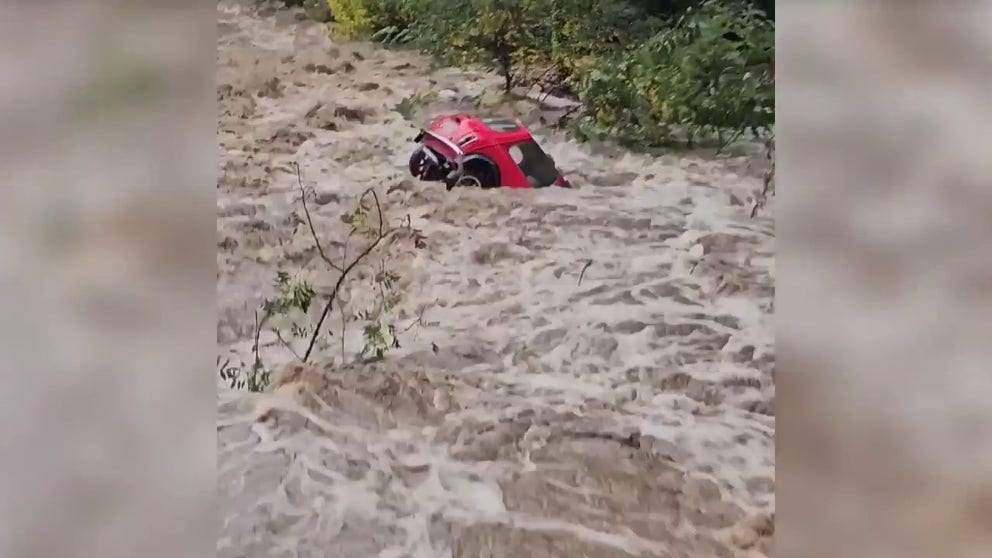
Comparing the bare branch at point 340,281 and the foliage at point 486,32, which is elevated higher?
the foliage at point 486,32

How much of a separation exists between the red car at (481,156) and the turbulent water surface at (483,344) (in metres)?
0.02

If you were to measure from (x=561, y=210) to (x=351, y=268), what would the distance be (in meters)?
0.26

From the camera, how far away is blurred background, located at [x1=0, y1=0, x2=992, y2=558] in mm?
966

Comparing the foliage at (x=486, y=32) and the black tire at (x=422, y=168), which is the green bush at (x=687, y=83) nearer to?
the foliage at (x=486, y=32)

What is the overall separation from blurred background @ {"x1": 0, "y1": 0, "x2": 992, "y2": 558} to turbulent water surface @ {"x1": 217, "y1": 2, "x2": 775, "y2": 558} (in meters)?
0.04

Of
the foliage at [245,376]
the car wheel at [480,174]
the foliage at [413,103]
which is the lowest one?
the foliage at [245,376]

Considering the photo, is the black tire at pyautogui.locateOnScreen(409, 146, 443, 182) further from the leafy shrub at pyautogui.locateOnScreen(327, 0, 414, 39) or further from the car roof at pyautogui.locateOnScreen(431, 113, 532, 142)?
the leafy shrub at pyautogui.locateOnScreen(327, 0, 414, 39)
